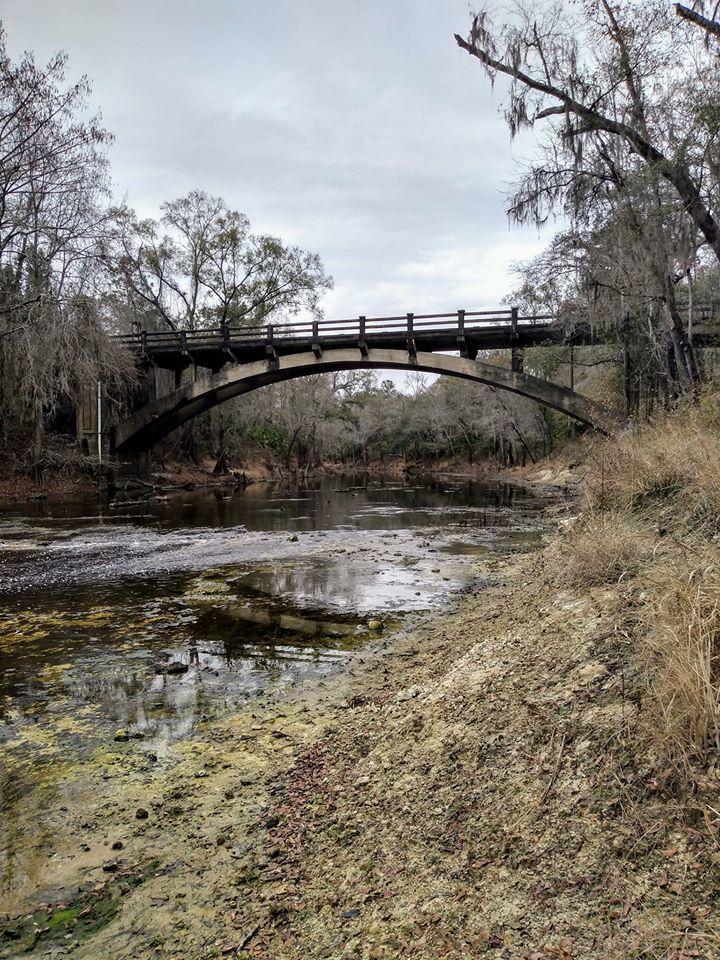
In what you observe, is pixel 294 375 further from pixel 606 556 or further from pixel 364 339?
pixel 606 556

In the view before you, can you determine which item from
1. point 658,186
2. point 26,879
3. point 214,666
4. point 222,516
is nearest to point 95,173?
point 222,516

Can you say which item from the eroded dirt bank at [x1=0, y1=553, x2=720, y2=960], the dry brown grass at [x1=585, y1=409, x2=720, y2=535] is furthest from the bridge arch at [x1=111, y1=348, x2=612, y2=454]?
the eroded dirt bank at [x1=0, y1=553, x2=720, y2=960]

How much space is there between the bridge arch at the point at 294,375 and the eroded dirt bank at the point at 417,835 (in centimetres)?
2302

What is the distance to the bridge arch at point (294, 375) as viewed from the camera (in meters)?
25.7

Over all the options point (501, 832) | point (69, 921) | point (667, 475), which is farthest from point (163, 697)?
point (667, 475)

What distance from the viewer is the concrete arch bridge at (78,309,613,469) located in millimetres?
25359

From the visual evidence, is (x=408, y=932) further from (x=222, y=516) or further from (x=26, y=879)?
(x=222, y=516)

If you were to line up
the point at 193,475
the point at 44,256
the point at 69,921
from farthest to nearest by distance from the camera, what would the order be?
the point at 193,475, the point at 44,256, the point at 69,921

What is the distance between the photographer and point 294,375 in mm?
30203

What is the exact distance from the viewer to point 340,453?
5672 cm

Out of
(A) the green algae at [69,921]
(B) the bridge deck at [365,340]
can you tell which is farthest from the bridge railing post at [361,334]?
(A) the green algae at [69,921]

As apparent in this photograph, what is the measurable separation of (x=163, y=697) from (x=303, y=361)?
80.6 feet

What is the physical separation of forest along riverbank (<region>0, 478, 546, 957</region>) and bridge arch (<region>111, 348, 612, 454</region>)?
48.9 feet

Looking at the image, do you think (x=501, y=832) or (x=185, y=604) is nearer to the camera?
(x=501, y=832)
